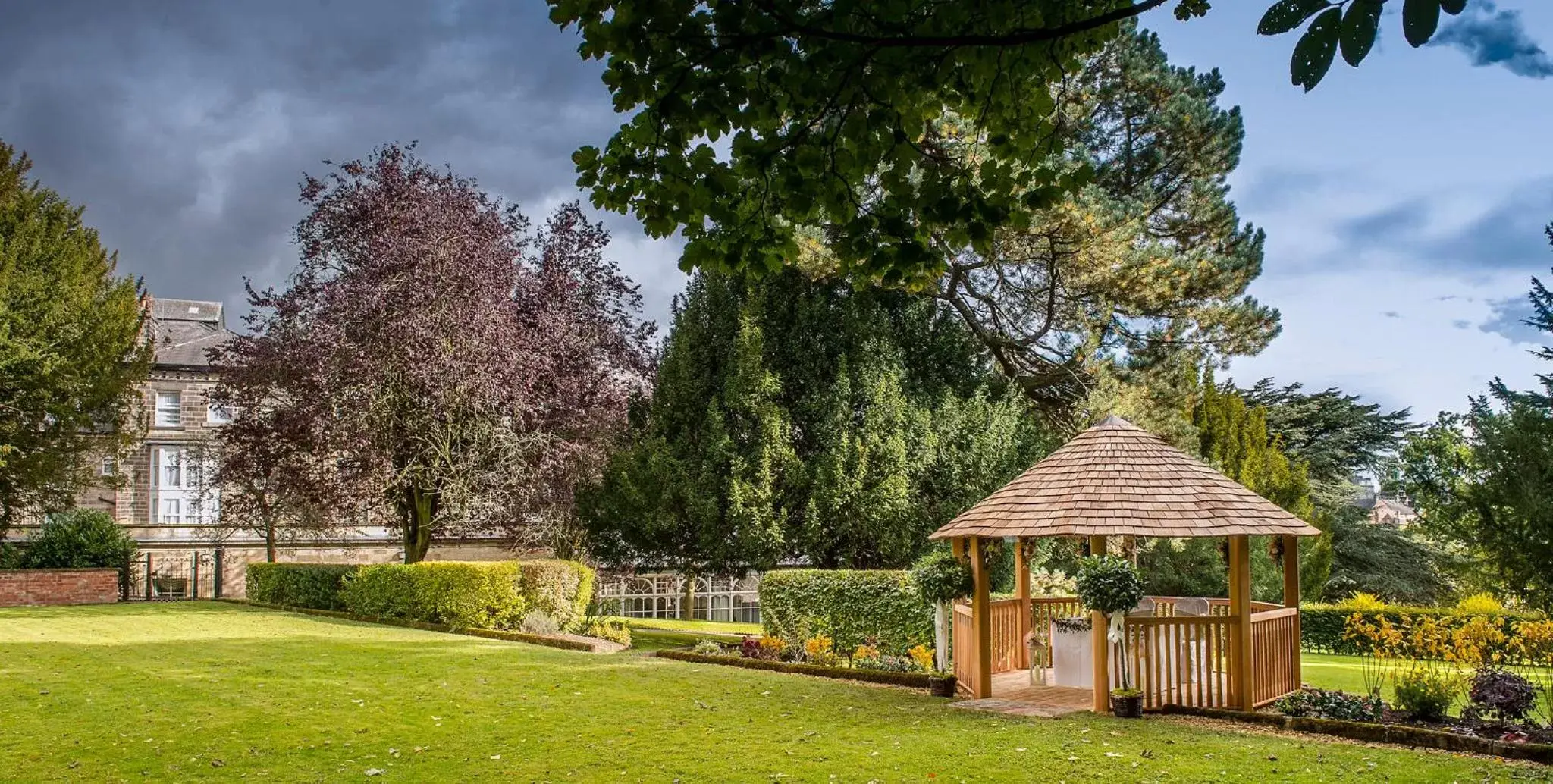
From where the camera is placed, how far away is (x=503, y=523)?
2380 centimetres

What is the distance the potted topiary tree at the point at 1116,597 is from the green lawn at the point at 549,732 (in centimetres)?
37

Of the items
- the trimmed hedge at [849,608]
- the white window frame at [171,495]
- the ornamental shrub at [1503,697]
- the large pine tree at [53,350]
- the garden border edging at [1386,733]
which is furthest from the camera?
the white window frame at [171,495]

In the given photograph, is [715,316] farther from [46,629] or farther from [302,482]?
[46,629]

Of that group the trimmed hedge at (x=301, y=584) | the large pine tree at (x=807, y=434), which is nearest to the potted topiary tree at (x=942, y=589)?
the large pine tree at (x=807, y=434)

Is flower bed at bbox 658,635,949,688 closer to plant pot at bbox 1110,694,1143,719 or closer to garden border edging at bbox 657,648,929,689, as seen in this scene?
garden border edging at bbox 657,648,929,689

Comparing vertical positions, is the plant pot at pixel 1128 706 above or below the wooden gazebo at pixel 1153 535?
below

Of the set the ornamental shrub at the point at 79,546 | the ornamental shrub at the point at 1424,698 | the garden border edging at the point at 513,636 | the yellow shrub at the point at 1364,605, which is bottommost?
the yellow shrub at the point at 1364,605

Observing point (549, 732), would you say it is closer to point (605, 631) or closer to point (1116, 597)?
point (1116, 597)

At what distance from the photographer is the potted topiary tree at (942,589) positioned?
13.3 m

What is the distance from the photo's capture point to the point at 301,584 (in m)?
24.7

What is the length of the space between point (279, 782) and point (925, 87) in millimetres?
6278

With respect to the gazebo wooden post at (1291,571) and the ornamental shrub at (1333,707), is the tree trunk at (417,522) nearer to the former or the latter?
the gazebo wooden post at (1291,571)

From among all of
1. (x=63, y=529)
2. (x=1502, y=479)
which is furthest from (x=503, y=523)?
(x=1502, y=479)

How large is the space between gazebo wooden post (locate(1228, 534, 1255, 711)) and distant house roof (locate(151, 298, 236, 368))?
33.5 meters
